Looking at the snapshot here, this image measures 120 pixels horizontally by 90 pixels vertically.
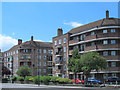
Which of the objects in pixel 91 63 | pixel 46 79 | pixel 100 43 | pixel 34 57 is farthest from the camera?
pixel 34 57

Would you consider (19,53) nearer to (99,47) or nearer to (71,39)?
(71,39)

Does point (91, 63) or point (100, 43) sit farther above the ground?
point (100, 43)

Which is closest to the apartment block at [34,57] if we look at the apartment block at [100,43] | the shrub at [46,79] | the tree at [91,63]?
the apartment block at [100,43]

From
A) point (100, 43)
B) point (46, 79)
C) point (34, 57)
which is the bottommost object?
point (46, 79)

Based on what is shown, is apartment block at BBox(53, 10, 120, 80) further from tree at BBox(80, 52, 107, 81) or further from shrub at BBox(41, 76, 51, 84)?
shrub at BBox(41, 76, 51, 84)

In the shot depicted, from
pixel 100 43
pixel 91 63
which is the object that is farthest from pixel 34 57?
pixel 91 63

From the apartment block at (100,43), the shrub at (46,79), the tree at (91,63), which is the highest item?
the apartment block at (100,43)

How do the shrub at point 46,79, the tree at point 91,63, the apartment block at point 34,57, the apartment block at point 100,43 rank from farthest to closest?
the apartment block at point 34,57 → the shrub at point 46,79 → the apartment block at point 100,43 → the tree at point 91,63

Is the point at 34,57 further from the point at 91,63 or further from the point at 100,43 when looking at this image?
the point at 91,63

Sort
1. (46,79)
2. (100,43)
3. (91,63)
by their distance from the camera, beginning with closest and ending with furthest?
(91,63) → (46,79) → (100,43)

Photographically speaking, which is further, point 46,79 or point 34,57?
point 34,57

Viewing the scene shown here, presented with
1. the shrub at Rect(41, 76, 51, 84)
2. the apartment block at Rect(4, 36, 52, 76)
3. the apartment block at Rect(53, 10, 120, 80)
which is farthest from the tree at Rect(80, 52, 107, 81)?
the apartment block at Rect(4, 36, 52, 76)

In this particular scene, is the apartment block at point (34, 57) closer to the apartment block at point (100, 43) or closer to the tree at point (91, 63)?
the apartment block at point (100, 43)

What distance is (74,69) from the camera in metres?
49.4
